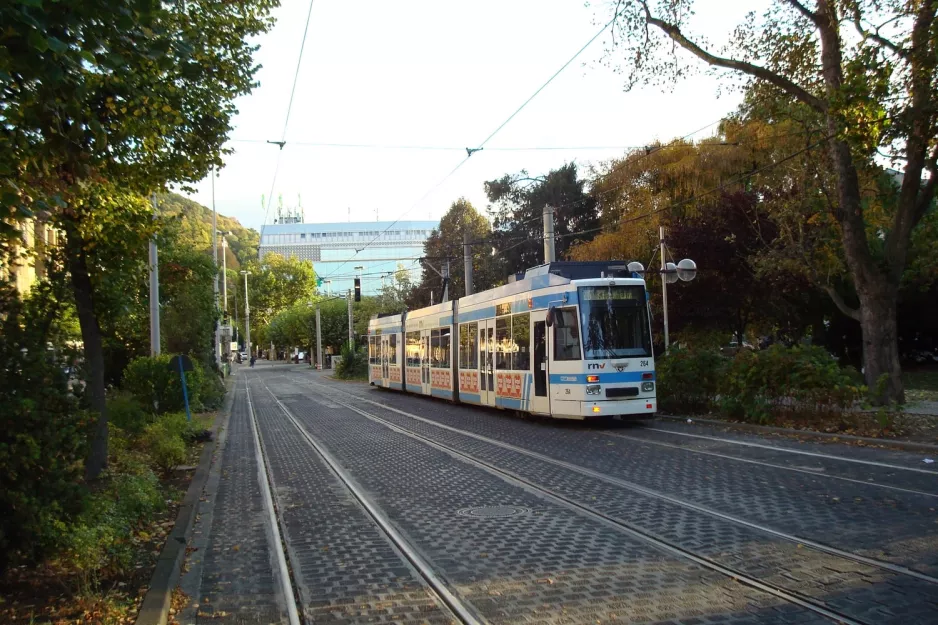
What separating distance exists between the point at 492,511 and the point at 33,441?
4821 mm

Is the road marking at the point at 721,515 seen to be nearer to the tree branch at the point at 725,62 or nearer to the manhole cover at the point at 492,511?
the manhole cover at the point at 492,511

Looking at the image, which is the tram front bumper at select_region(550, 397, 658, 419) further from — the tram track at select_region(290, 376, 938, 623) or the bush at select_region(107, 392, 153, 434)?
the bush at select_region(107, 392, 153, 434)

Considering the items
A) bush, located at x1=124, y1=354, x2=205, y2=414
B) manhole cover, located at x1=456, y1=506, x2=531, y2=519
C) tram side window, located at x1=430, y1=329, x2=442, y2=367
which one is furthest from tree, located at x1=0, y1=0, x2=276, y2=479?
tram side window, located at x1=430, y1=329, x2=442, y2=367

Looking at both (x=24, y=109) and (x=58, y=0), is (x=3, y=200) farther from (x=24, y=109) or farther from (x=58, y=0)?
(x=24, y=109)

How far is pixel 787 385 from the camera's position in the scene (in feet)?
51.8

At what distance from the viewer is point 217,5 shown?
10.8 metres

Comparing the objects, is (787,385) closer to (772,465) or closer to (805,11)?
(772,465)

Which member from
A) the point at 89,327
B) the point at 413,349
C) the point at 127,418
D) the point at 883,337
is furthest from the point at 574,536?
the point at 413,349

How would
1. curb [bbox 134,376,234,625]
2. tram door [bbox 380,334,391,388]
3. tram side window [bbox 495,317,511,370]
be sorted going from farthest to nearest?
tram door [bbox 380,334,391,388], tram side window [bbox 495,317,511,370], curb [bbox 134,376,234,625]

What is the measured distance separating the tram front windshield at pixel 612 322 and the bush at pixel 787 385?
86.5 inches

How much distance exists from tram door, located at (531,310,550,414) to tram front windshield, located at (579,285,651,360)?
1.31m

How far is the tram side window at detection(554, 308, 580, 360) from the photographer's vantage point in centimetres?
1669

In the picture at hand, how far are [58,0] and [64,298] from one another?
640cm

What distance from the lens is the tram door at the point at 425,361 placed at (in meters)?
28.1
